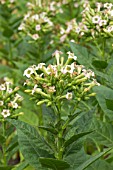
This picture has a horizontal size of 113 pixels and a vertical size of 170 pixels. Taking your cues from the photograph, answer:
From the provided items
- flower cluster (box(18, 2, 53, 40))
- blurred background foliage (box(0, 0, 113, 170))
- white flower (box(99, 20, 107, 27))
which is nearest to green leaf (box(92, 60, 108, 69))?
blurred background foliage (box(0, 0, 113, 170))

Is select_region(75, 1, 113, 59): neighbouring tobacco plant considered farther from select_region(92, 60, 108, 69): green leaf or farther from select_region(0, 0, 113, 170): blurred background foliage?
select_region(92, 60, 108, 69): green leaf

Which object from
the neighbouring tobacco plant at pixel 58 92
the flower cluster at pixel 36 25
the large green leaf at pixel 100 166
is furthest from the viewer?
the flower cluster at pixel 36 25

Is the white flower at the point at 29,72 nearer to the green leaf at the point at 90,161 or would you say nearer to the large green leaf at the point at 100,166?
the green leaf at the point at 90,161

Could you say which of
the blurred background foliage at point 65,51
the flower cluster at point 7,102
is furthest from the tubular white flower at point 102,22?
the flower cluster at point 7,102

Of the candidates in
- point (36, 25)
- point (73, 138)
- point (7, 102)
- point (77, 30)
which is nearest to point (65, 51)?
point (36, 25)

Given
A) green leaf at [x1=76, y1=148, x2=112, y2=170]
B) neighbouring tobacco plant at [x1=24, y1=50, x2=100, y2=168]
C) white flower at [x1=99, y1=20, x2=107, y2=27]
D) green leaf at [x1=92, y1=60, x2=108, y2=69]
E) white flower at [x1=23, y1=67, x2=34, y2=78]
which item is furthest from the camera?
white flower at [x1=99, y1=20, x2=107, y2=27]

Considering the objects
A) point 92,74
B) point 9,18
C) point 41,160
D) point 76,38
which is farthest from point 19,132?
point 9,18

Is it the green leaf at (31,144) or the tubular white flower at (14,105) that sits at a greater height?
the tubular white flower at (14,105)

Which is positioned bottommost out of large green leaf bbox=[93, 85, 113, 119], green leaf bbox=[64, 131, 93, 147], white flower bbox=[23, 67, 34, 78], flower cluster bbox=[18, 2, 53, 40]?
green leaf bbox=[64, 131, 93, 147]
